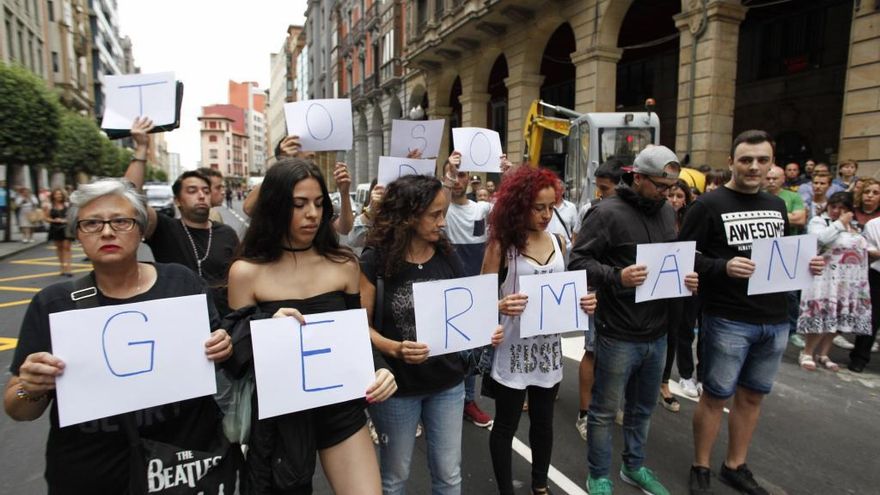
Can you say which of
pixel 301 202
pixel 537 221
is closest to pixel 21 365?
pixel 301 202

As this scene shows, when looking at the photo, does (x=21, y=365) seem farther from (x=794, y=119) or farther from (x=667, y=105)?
(x=667, y=105)

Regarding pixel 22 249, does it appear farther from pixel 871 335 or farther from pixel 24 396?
pixel 871 335

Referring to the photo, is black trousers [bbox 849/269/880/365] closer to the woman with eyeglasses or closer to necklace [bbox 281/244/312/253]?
necklace [bbox 281/244/312/253]

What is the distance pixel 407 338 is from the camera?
2.30 m

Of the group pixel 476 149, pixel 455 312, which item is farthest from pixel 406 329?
pixel 476 149

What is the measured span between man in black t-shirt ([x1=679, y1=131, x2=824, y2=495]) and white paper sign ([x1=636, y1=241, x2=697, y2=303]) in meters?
0.21

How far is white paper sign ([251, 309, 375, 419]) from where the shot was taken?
176 centimetres

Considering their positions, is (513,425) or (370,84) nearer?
(513,425)

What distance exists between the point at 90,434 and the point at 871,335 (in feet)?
21.9

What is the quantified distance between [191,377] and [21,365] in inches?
19.8

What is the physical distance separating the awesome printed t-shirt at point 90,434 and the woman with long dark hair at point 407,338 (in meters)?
0.81

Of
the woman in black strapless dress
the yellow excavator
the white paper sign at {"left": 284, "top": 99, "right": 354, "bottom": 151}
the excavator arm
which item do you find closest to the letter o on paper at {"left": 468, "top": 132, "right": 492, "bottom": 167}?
the white paper sign at {"left": 284, "top": 99, "right": 354, "bottom": 151}

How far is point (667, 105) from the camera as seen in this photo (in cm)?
1950

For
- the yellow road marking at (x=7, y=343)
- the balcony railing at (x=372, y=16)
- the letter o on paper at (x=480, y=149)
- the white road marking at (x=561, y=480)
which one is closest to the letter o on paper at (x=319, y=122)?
the letter o on paper at (x=480, y=149)
